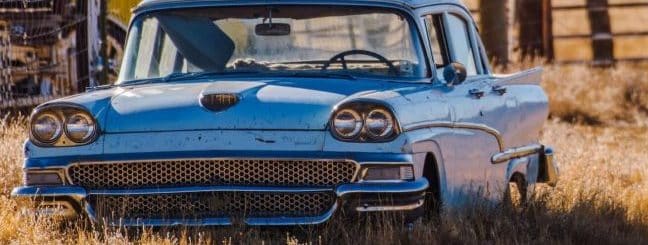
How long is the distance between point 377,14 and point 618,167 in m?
3.82

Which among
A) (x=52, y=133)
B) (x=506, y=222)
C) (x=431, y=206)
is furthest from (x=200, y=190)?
(x=506, y=222)

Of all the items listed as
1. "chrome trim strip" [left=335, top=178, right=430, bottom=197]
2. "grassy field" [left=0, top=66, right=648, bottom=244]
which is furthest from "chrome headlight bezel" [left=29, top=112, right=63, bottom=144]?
"chrome trim strip" [left=335, top=178, right=430, bottom=197]

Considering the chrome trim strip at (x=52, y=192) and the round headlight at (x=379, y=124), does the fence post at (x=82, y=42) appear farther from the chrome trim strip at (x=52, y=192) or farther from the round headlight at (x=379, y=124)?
the round headlight at (x=379, y=124)

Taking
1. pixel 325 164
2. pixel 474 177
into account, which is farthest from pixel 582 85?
pixel 325 164

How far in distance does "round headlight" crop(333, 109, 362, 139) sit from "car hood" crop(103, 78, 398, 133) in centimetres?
5

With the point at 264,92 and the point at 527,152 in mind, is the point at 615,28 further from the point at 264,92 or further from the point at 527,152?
the point at 264,92

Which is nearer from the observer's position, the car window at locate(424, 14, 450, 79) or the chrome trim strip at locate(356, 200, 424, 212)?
the chrome trim strip at locate(356, 200, 424, 212)

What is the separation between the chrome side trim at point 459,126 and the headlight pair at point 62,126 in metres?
1.41

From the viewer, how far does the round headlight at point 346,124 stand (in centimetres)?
711

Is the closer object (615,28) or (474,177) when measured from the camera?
(474,177)

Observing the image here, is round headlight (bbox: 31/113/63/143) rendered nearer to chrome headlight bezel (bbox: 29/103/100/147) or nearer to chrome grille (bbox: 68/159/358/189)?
chrome headlight bezel (bbox: 29/103/100/147)

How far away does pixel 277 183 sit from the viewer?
7.21 metres

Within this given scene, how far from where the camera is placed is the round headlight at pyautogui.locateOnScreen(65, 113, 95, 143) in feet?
24.0

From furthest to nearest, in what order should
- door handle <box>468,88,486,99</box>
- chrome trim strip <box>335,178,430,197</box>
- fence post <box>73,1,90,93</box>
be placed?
fence post <box>73,1,90,93</box> → door handle <box>468,88,486,99</box> → chrome trim strip <box>335,178,430,197</box>
